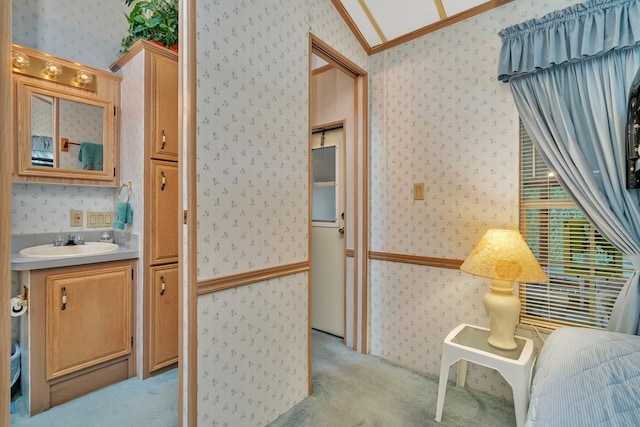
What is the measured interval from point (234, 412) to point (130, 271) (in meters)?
1.23

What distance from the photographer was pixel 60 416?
1.76 m

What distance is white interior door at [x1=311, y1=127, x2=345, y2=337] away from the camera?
2897 mm

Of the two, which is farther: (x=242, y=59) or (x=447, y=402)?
(x=447, y=402)

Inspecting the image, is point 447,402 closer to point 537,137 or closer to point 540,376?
point 540,376

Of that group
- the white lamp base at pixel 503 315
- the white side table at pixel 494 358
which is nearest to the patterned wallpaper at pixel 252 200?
the white side table at pixel 494 358

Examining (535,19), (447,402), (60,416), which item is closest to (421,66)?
(535,19)

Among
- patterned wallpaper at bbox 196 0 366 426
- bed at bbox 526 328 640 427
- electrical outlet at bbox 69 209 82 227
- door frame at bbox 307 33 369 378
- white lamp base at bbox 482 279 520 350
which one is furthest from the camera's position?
door frame at bbox 307 33 369 378

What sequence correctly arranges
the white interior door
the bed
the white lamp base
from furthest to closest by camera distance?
the white interior door < the white lamp base < the bed

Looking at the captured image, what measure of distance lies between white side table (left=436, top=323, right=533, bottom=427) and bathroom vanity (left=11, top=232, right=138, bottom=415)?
2.08 m

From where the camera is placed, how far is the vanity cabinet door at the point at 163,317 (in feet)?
7.07

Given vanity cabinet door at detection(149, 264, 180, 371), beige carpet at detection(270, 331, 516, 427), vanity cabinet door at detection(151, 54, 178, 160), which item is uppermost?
vanity cabinet door at detection(151, 54, 178, 160)

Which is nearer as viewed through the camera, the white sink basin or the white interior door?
the white sink basin

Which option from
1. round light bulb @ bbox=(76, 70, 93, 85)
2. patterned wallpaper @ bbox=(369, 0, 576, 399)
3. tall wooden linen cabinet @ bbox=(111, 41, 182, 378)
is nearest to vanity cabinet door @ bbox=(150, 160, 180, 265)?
tall wooden linen cabinet @ bbox=(111, 41, 182, 378)

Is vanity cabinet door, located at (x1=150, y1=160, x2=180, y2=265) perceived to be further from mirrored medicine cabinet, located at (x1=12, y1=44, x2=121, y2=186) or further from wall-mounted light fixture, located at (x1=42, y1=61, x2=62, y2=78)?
wall-mounted light fixture, located at (x1=42, y1=61, x2=62, y2=78)
